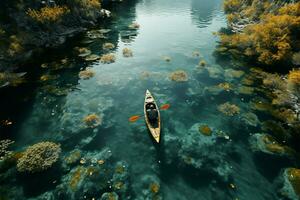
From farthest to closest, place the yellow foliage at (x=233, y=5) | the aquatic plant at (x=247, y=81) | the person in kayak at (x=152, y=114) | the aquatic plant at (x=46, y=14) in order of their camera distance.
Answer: the yellow foliage at (x=233, y=5) < the aquatic plant at (x=46, y=14) < the aquatic plant at (x=247, y=81) < the person in kayak at (x=152, y=114)

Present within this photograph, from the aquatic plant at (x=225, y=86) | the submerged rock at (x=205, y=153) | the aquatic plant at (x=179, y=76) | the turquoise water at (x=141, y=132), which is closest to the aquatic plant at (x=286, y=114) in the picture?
the turquoise water at (x=141, y=132)

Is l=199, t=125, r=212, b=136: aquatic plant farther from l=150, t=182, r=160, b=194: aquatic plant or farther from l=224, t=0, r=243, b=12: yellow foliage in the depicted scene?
l=224, t=0, r=243, b=12: yellow foliage

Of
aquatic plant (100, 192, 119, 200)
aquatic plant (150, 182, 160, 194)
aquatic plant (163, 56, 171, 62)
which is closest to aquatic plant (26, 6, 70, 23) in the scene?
aquatic plant (163, 56, 171, 62)

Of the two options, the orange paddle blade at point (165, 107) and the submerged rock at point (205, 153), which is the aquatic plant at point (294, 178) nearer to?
the submerged rock at point (205, 153)

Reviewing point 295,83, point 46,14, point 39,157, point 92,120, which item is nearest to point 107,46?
point 46,14

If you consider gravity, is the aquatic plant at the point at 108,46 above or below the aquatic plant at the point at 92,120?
above

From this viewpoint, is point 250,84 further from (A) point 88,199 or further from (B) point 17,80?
(B) point 17,80

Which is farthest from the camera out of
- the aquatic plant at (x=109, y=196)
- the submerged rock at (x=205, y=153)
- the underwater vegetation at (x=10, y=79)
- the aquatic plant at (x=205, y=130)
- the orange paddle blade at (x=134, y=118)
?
the underwater vegetation at (x=10, y=79)
